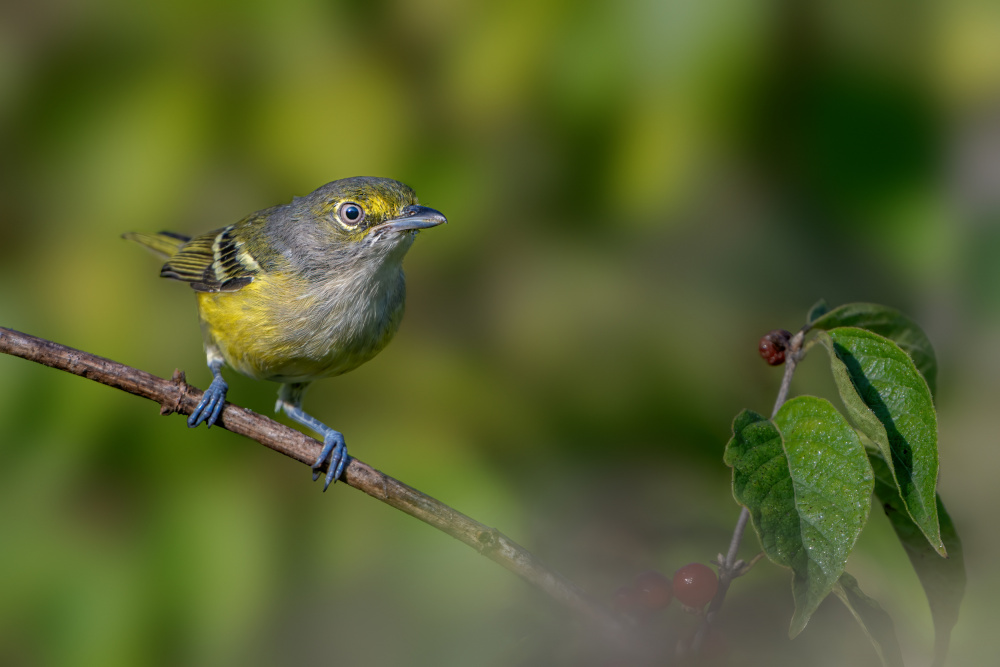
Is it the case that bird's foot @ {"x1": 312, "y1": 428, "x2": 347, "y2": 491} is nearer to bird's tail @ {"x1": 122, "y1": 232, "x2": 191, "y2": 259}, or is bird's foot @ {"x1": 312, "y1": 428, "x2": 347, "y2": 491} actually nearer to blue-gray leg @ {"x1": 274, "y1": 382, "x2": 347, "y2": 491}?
blue-gray leg @ {"x1": 274, "y1": 382, "x2": 347, "y2": 491}

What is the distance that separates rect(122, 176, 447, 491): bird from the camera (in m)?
3.01

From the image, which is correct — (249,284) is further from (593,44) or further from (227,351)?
Answer: (593,44)

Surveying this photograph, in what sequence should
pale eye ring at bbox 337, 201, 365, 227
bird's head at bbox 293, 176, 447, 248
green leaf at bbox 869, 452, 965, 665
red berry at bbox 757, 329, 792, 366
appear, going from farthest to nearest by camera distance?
1. pale eye ring at bbox 337, 201, 365, 227
2. bird's head at bbox 293, 176, 447, 248
3. red berry at bbox 757, 329, 792, 366
4. green leaf at bbox 869, 452, 965, 665

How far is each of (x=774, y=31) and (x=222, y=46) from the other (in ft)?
7.99

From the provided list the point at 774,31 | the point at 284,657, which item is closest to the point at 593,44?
the point at 774,31

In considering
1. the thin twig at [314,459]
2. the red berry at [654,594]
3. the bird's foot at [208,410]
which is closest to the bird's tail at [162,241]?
the bird's foot at [208,410]

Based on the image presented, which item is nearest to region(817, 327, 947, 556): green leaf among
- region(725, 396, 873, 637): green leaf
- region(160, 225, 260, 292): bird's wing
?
region(725, 396, 873, 637): green leaf

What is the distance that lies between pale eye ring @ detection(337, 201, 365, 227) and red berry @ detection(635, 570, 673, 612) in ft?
5.56

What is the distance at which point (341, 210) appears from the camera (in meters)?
3.10

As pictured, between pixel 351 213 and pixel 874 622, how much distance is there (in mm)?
2202

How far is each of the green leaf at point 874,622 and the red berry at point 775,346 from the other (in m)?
0.58

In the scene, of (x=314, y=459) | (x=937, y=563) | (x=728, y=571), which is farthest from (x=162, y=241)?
(x=937, y=563)

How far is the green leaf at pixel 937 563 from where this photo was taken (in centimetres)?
172

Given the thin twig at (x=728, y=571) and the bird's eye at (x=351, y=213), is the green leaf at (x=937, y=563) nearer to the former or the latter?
the thin twig at (x=728, y=571)
